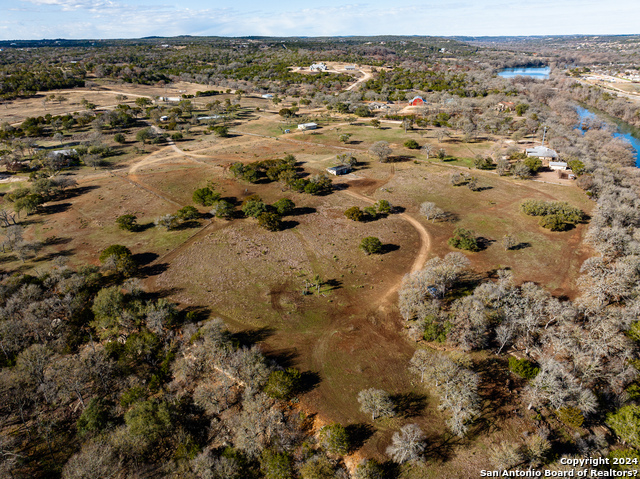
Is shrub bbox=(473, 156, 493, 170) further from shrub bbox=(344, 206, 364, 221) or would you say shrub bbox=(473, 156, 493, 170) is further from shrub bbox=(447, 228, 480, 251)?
shrub bbox=(344, 206, 364, 221)

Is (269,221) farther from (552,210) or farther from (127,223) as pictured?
(552,210)

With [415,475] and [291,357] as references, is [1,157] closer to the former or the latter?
[291,357]

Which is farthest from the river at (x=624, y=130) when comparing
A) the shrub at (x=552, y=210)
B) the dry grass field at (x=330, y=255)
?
the shrub at (x=552, y=210)

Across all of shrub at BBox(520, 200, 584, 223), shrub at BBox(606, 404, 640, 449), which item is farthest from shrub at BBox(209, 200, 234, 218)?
shrub at BBox(606, 404, 640, 449)

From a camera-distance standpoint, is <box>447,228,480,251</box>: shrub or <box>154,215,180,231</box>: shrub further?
<box>154,215,180,231</box>: shrub

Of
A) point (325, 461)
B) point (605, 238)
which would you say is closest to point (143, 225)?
point (325, 461)

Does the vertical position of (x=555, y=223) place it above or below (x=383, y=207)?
below

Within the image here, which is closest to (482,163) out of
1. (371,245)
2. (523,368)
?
(371,245)
